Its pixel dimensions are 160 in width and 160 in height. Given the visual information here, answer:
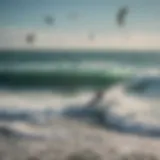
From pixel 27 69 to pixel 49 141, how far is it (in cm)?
27

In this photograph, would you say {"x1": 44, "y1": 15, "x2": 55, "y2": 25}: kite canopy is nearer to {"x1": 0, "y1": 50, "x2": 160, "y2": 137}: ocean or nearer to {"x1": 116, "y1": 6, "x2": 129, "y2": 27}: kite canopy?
{"x1": 0, "y1": 50, "x2": 160, "y2": 137}: ocean

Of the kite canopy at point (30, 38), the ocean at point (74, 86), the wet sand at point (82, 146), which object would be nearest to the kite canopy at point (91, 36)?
the ocean at point (74, 86)

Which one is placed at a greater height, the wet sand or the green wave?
the green wave

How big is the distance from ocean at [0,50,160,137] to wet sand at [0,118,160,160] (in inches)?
1.3

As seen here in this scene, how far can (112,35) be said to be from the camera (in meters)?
1.25

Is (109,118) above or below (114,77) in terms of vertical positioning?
below

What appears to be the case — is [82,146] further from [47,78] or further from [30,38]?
[30,38]

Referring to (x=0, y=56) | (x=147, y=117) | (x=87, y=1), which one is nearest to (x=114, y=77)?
(x=147, y=117)

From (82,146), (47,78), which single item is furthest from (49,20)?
(82,146)

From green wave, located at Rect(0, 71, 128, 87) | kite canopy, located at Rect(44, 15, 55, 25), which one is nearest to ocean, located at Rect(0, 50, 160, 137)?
green wave, located at Rect(0, 71, 128, 87)

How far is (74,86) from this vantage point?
1.25m

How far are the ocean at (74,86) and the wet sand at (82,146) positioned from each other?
0.10 feet

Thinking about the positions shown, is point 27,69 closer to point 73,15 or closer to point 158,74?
point 73,15

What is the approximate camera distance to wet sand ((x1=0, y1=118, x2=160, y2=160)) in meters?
1.21
